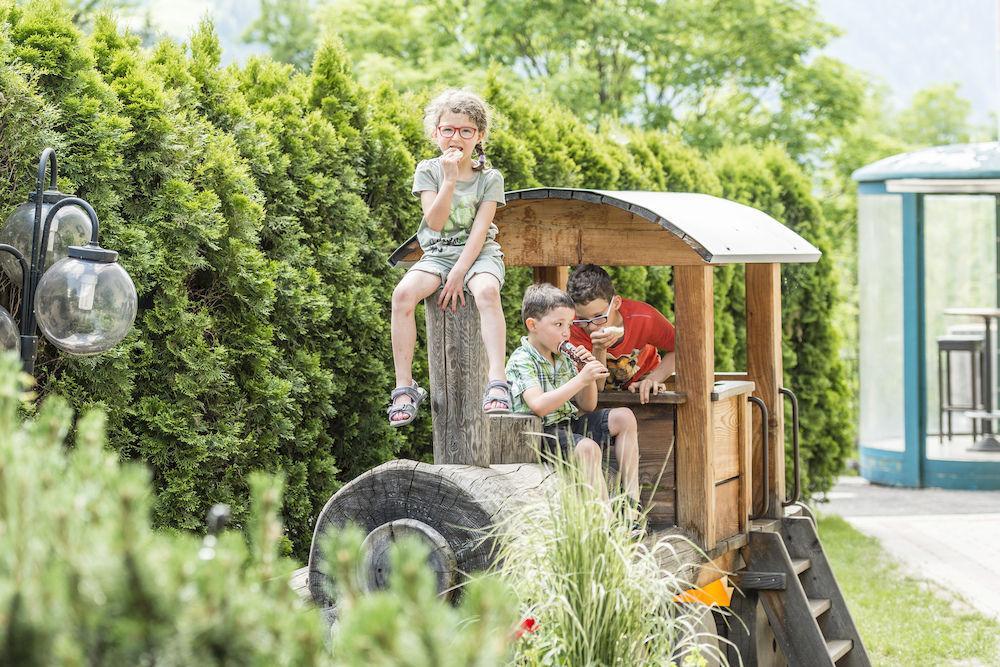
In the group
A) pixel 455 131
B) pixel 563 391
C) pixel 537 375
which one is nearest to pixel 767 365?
pixel 537 375

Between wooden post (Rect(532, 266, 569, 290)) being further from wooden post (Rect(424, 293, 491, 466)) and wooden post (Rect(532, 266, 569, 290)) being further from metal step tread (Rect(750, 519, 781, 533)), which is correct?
wooden post (Rect(424, 293, 491, 466))

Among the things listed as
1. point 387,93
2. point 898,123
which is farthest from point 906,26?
point 387,93

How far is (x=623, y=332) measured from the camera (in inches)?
192

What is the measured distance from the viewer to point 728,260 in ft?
14.6

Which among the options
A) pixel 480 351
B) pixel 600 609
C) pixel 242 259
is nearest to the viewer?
pixel 600 609

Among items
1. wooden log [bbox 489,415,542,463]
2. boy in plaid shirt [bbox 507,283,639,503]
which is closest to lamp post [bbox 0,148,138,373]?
wooden log [bbox 489,415,542,463]

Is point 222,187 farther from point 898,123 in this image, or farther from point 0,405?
point 898,123

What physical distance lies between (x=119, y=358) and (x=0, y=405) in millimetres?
2650

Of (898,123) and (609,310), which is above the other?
(898,123)

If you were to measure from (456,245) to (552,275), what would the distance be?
5.29 feet

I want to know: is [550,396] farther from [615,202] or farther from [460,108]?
[460,108]

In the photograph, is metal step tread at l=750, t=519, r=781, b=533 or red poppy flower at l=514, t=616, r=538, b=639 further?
metal step tread at l=750, t=519, r=781, b=533

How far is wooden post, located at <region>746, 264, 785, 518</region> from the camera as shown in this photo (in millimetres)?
5746

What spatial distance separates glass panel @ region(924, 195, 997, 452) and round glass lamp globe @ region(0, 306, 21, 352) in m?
10.2
